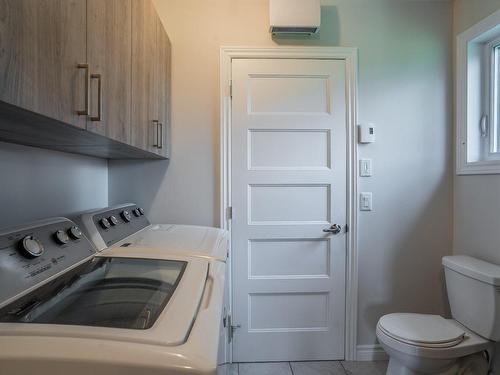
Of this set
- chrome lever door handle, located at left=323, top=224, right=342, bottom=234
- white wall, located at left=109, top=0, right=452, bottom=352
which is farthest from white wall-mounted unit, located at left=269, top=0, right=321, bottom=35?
chrome lever door handle, located at left=323, top=224, right=342, bottom=234

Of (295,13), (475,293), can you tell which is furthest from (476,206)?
(295,13)

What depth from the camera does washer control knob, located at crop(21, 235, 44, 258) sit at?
0.84 m

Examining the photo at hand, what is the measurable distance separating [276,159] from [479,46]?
148 centimetres

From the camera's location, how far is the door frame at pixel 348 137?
2.02m

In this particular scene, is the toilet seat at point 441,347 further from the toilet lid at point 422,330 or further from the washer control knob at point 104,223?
the washer control knob at point 104,223

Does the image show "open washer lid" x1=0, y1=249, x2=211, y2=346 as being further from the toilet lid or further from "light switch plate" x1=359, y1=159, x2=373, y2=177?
"light switch plate" x1=359, y1=159, x2=373, y2=177

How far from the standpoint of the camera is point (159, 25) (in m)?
1.72

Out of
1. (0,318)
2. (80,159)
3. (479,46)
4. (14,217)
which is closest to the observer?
(0,318)

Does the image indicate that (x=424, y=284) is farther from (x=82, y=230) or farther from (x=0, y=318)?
(x=0, y=318)

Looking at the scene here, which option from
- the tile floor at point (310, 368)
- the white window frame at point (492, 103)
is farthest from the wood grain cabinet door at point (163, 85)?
the white window frame at point (492, 103)

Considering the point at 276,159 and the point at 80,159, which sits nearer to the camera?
the point at 80,159

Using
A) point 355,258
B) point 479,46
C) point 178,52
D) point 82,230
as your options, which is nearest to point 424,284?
point 355,258

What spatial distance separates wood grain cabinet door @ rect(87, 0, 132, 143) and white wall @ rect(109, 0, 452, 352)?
0.79m

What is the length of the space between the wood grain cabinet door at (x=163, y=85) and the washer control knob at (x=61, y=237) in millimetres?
766
